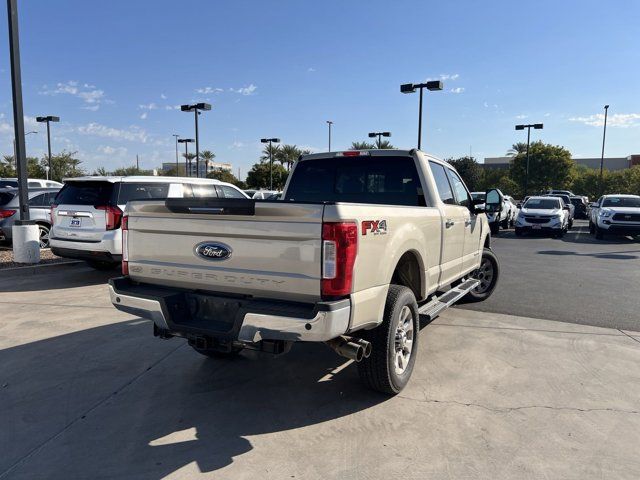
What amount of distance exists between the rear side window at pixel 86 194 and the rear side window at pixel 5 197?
3.78m

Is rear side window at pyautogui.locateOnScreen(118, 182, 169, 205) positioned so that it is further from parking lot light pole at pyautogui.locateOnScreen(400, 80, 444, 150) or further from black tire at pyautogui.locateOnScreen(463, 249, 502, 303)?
parking lot light pole at pyautogui.locateOnScreen(400, 80, 444, 150)

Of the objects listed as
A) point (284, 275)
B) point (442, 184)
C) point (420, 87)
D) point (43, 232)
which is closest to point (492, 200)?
point (442, 184)

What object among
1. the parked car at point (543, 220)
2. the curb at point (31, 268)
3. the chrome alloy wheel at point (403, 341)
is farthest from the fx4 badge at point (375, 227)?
the parked car at point (543, 220)

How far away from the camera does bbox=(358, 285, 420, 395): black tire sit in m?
3.68

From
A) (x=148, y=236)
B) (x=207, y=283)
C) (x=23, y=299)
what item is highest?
(x=148, y=236)

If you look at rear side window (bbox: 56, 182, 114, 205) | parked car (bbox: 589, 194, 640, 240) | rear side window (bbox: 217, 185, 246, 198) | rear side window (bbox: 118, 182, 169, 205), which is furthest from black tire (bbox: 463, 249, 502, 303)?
parked car (bbox: 589, 194, 640, 240)

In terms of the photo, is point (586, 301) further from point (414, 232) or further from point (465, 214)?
point (414, 232)

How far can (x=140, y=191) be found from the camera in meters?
8.43

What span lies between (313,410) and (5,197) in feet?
35.7

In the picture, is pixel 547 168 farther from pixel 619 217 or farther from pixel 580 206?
pixel 619 217

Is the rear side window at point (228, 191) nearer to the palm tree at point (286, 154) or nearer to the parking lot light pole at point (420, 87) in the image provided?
the parking lot light pole at point (420, 87)

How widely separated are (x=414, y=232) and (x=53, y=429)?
3.12 metres

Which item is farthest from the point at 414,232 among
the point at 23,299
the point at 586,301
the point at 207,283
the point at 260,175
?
the point at 260,175

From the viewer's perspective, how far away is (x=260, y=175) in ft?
182
